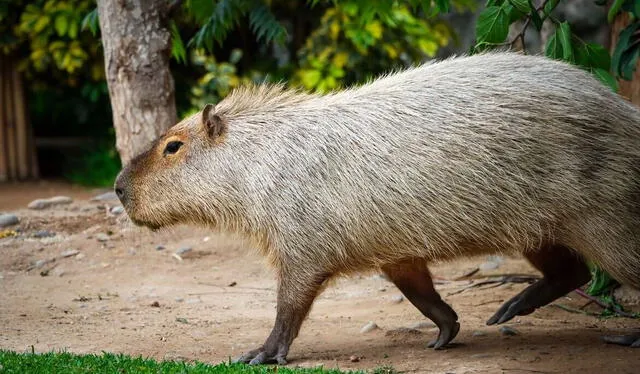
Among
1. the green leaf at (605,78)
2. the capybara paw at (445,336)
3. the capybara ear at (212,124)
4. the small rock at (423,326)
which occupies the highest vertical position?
the green leaf at (605,78)

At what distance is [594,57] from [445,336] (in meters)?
1.83

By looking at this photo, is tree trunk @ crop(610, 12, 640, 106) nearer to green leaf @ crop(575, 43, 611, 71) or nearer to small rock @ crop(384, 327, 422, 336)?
green leaf @ crop(575, 43, 611, 71)

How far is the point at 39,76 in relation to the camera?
12.4 m

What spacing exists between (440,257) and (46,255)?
13.2ft

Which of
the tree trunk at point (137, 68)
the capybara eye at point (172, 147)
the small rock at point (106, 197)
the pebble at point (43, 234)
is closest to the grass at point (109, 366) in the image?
the capybara eye at point (172, 147)

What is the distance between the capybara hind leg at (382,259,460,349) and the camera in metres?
5.42

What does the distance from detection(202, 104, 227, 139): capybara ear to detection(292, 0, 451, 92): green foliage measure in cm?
542

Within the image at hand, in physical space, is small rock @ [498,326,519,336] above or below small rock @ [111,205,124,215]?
above

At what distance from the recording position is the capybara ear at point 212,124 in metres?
5.47

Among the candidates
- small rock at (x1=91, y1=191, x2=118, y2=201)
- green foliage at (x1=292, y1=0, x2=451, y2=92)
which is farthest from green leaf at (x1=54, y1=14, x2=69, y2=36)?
green foliage at (x1=292, y1=0, x2=451, y2=92)

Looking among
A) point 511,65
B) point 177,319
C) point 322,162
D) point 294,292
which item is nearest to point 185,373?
point 294,292

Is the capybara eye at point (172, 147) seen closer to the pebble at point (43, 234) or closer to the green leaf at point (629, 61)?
the green leaf at point (629, 61)

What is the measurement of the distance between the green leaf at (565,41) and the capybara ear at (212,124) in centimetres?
199

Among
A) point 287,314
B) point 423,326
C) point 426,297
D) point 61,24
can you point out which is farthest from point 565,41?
point 61,24
